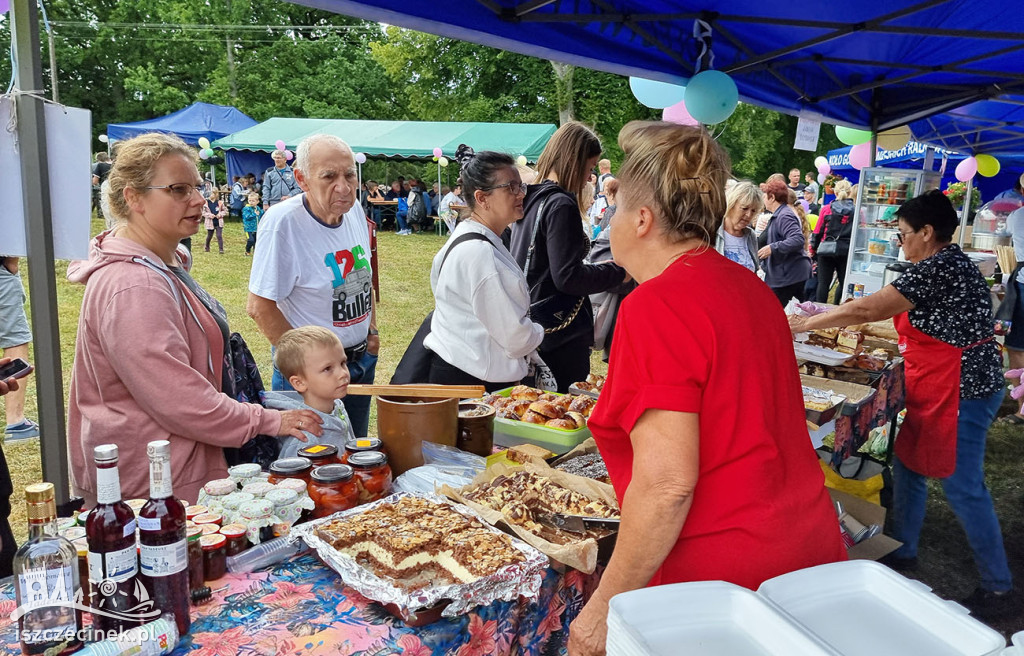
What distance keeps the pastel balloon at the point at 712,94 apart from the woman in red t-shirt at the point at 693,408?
2640mm

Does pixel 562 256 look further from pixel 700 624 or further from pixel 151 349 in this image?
pixel 700 624

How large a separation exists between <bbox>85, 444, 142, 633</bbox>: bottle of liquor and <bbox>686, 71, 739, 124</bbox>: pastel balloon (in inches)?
137

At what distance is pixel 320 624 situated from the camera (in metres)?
1.37

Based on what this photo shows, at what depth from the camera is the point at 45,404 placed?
1898 mm

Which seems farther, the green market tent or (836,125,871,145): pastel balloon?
the green market tent

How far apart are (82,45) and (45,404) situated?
33681 mm

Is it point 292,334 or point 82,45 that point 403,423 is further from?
point 82,45

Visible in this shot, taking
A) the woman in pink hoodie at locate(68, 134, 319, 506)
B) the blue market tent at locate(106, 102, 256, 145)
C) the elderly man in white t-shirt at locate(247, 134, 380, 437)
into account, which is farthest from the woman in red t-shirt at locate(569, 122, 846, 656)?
the blue market tent at locate(106, 102, 256, 145)

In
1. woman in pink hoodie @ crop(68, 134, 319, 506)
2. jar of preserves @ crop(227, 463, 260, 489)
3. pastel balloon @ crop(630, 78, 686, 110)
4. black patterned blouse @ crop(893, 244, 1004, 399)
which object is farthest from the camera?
pastel balloon @ crop(630, 78, 686, 110)

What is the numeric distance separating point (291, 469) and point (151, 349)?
1.52 feet

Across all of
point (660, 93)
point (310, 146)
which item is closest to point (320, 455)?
point (310, 146)

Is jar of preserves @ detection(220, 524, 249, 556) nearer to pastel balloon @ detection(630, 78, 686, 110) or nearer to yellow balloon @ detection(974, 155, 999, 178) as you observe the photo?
pastel balloon @ detection(630, 78, 686, 110)

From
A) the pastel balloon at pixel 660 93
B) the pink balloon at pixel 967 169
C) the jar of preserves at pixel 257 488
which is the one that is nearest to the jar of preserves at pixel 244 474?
the jar of preserves at pixel 257 488

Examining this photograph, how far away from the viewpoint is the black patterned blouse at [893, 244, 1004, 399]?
10.8ft
